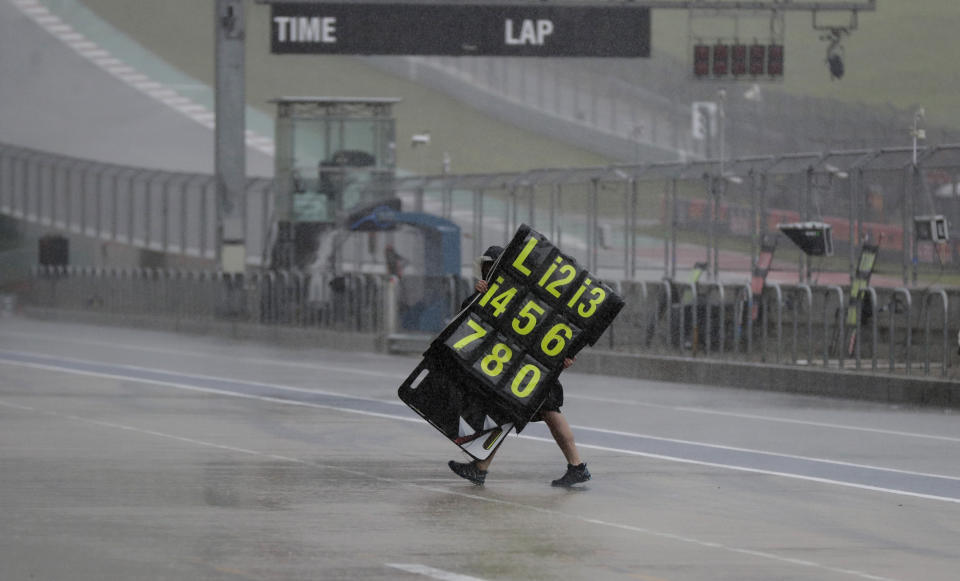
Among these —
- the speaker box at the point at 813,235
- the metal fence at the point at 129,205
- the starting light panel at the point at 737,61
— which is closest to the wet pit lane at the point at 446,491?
the speaker box at the point at 813,235

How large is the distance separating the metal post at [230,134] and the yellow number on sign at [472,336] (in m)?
23.8

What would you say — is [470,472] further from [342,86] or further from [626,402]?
[342,86]

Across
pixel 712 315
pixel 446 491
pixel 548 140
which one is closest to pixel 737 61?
pixel 712 315

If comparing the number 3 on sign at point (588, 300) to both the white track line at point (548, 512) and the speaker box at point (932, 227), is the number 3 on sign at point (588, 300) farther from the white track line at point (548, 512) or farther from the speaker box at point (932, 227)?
the speaker box at point (932, 227)

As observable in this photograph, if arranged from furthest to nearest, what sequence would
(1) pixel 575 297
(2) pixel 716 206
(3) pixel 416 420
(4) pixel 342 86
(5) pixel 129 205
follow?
1. (4) pixel 342 86
2. (5) pixel 129 205
3. (2) pixel 716 206
4. (3) pixel 416 420
5. (1) pixel 575 297

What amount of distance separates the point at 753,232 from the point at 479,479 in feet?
46.3

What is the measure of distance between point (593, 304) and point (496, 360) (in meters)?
0.72

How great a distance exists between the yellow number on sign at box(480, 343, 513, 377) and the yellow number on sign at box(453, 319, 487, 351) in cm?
12

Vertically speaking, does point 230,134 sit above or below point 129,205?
above

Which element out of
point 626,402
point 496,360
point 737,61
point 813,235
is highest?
point 737,61

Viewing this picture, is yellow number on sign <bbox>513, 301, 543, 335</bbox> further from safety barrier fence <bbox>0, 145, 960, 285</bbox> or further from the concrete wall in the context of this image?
safety barrier fence <bbox>0, 145, 960, 285</bbox>

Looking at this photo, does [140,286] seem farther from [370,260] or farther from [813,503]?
[813,503]

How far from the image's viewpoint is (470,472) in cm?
1328

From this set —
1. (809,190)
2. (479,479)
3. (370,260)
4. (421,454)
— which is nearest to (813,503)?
(479,479)
